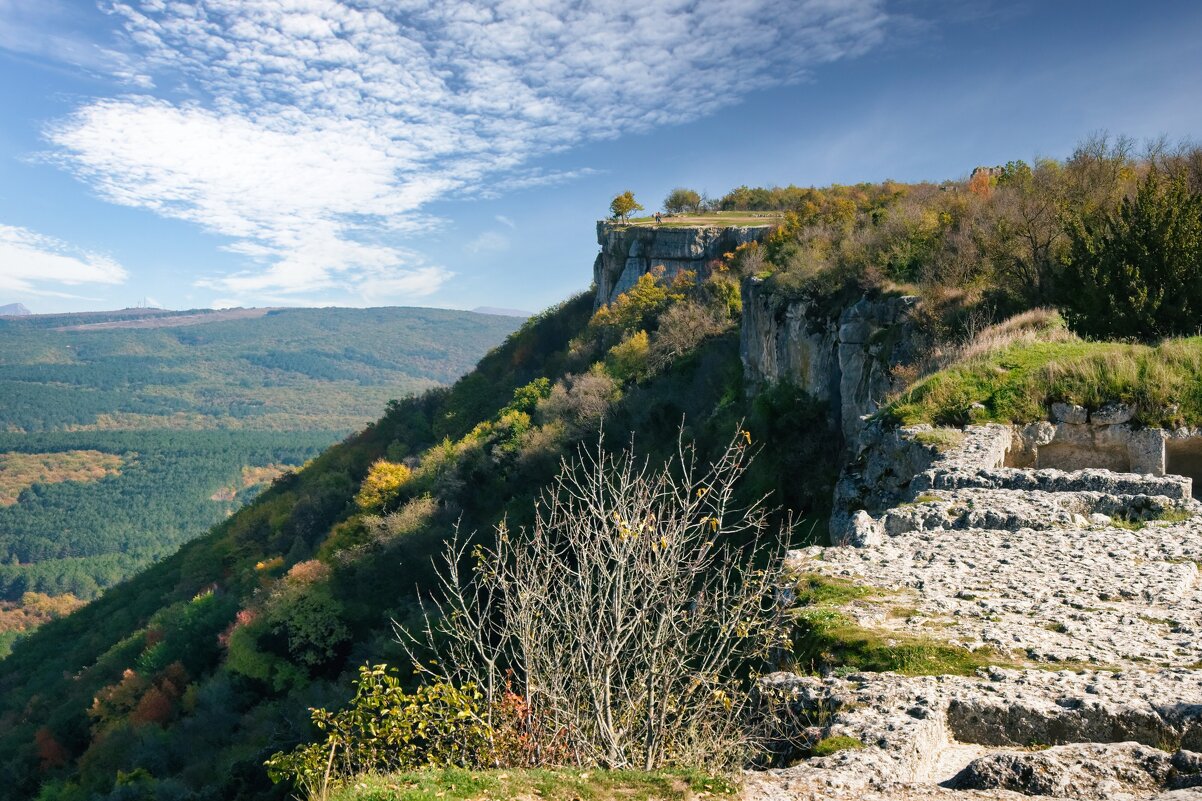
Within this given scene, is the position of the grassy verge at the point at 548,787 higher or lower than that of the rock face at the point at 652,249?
lower

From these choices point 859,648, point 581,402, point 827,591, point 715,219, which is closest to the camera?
point 859,648

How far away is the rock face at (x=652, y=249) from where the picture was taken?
46281mm

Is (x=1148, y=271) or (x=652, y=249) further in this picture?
(x=652, y=249)

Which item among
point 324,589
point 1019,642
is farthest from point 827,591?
point 324,589

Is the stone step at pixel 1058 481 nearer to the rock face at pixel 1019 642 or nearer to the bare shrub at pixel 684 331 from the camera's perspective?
the rock face at pixel 1019 642

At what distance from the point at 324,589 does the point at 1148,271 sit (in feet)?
99.3

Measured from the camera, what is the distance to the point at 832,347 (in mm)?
22172

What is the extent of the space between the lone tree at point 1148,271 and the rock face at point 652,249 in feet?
92.0

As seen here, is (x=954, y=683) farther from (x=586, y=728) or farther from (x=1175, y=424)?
(x=1175, y=424)

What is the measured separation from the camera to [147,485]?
191 m

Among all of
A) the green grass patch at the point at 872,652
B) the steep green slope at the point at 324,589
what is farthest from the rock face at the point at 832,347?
the green grass patch at the point at 872,652

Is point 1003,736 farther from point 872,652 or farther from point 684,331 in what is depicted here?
point 684,331

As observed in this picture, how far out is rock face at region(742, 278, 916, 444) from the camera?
18250 mm

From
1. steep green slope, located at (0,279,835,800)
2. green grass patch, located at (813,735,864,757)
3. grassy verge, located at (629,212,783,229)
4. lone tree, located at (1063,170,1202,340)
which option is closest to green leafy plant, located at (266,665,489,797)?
green grass patch, located at (813,735,864,757)
